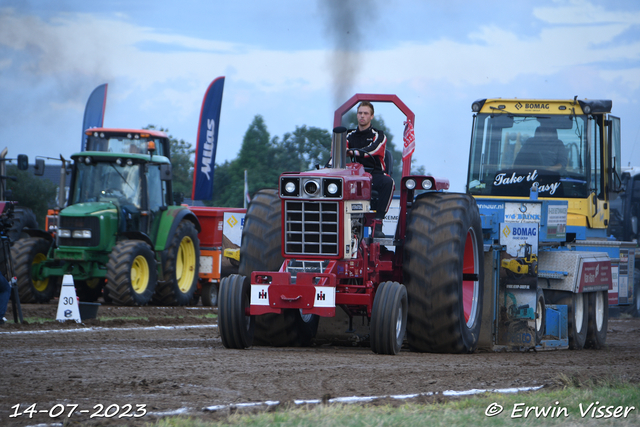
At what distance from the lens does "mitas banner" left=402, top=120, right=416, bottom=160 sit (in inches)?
347

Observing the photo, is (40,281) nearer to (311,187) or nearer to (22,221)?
(22,221)

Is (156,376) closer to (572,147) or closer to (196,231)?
(572,147)

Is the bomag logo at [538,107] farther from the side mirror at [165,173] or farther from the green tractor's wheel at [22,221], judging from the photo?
the green tractor's wheel at [22,221]

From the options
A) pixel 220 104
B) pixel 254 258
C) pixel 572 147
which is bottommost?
pixel 254 258

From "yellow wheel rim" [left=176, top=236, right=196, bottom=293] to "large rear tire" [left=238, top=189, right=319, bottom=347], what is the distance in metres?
8.29

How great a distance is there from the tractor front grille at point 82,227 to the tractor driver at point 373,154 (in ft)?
24.5

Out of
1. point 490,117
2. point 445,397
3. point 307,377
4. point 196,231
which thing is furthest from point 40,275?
A: point 445,397

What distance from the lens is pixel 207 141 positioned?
2586 cm

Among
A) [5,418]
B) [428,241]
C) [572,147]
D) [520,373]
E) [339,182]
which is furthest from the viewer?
[572,147]

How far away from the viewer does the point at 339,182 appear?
764cm

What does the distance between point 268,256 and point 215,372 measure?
2.08 m

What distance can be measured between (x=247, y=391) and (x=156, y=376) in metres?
0.89

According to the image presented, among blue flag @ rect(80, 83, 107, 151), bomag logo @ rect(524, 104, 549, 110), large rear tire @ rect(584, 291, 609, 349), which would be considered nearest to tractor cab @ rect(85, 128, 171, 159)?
blue flag @ rect(80, 83, 107, 151)

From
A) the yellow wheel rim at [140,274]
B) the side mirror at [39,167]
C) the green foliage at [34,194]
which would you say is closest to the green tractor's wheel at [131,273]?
the yellow wheel rim at [140,274]
